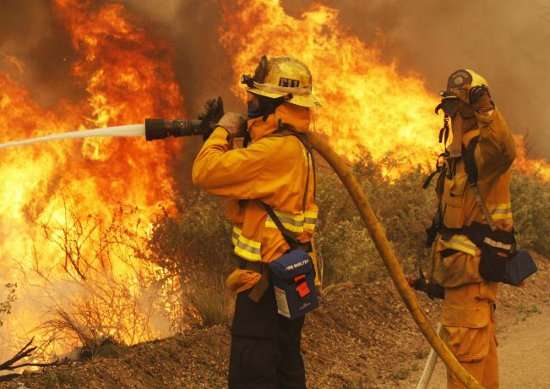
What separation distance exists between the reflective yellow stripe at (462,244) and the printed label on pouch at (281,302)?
4.11 feet

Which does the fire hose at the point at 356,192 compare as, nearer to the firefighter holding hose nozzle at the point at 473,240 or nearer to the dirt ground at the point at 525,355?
the firefighter holding hose nozzle at the point at 473,240

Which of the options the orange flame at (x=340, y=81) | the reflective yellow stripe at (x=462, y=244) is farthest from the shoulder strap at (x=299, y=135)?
the orange flame at (x=340, y=81)

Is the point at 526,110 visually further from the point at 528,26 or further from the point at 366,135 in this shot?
the point at 366,135

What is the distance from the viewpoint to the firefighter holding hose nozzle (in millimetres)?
4211

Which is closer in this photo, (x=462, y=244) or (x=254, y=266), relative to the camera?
(x=254, y=266)

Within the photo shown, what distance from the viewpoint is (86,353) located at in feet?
18.1

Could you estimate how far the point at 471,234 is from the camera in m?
4.31

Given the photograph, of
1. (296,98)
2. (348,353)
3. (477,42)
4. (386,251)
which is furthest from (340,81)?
(296,98)

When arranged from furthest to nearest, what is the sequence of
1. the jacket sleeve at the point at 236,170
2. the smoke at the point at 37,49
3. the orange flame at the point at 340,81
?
the orange flame at the point at 340,81 → the smoke at the point at 37,49 → the jacket sleeve at the point at 236,170

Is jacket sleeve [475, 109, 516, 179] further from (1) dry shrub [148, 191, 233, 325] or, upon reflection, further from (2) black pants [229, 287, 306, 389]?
(1) dry shrub [148, 191, 233, 325]

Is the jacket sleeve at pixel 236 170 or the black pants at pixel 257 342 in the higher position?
the jacket sleeve at pixel 236 170

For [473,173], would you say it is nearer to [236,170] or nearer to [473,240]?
[473,240]

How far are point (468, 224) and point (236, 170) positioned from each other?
5.13 ft

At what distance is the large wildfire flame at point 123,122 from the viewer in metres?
7.65
